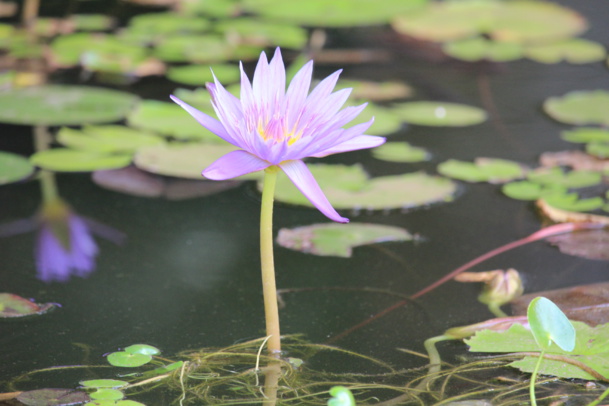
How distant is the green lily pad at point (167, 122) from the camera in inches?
75.5

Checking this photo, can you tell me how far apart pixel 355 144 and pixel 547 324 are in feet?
1.04

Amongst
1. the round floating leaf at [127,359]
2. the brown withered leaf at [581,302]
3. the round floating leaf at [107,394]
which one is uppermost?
the round floating leaf at [127,359]

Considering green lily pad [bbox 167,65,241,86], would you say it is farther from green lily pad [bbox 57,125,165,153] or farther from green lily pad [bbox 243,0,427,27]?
green lily pad [bbox 243,0,427,27]

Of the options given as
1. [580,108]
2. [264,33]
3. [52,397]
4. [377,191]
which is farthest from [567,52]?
[52,397]

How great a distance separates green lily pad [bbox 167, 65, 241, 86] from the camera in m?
2.33

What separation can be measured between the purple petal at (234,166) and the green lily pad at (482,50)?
1948 mm

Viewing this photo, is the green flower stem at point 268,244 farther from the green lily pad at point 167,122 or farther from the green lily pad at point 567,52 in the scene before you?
the green lily pad at point 567,52

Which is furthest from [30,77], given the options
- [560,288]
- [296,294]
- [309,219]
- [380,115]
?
[560,288]

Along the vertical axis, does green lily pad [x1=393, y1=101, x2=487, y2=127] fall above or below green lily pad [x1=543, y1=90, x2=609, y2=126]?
above

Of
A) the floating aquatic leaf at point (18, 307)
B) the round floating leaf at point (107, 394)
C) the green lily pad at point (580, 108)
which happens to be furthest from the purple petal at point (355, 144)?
the green lily pad at point (580, 108)

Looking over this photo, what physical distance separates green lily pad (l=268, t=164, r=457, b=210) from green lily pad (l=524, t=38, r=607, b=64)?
1.22m

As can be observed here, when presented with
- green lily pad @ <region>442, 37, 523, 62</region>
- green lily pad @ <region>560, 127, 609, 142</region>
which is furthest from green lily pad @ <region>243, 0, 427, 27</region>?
green lily pad @ <region>560, 127, 609, 142</region>

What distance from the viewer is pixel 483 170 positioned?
172 cm

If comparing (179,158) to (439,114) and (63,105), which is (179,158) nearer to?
(63,105)
